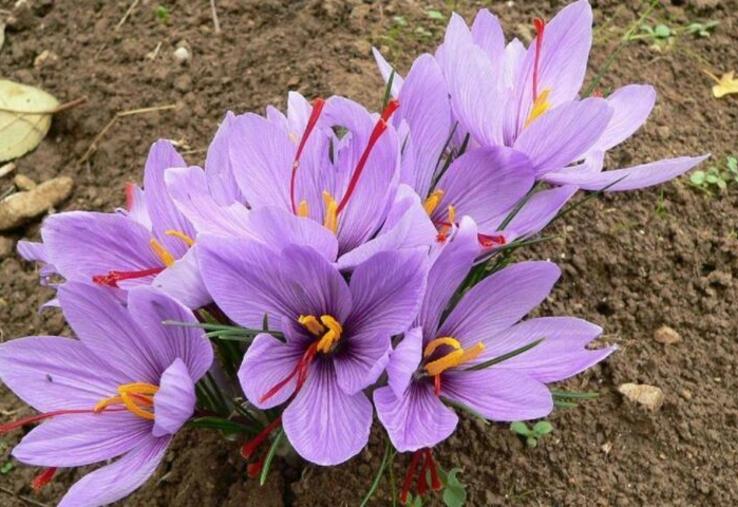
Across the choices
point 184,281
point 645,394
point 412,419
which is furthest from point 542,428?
point 184,281

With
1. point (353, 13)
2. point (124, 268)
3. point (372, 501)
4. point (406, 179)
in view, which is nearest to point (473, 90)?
point (406, 179)

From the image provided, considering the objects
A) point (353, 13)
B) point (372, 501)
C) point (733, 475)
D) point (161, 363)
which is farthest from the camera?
point (353, 13)

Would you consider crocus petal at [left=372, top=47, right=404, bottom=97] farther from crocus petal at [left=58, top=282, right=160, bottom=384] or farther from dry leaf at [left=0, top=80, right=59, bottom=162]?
dry leaf at [left=0, top=80, right=59, bottom=162]

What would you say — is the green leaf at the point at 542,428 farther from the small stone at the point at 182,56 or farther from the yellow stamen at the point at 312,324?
the small stone at the point at 182,56

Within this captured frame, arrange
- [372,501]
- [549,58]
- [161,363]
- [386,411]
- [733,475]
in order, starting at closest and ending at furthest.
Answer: [386,411]
[161,363]
[549,58]
[372,501]
[733,475]

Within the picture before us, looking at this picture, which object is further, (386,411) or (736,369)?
(736,369)

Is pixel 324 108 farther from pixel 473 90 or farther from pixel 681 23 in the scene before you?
pixel 681 23

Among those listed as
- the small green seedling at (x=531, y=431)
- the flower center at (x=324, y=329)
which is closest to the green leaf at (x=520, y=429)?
the small green seedling at (x=531, y=431)
